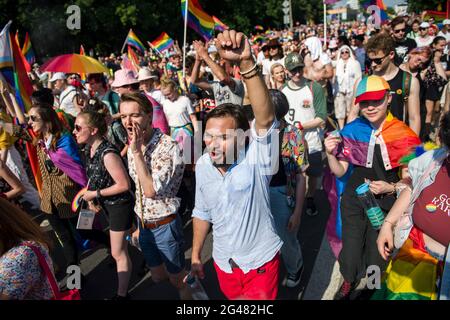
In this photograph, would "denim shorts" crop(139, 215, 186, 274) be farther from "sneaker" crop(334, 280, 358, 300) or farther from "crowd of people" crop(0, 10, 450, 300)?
"sneaker" crop(334, 280, 358, 300)

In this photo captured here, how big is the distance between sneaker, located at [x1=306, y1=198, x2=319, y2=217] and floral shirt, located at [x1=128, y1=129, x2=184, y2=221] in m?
2.29

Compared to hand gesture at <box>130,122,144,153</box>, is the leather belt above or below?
below

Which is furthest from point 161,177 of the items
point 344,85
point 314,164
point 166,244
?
point 344,85

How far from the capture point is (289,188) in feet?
9.46

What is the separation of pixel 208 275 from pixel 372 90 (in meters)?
2.15

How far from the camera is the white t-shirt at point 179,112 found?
16.9ft

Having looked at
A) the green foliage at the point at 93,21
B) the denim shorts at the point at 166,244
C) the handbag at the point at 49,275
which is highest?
the green foliage at the point at 93,21

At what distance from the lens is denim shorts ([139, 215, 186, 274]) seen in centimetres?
275

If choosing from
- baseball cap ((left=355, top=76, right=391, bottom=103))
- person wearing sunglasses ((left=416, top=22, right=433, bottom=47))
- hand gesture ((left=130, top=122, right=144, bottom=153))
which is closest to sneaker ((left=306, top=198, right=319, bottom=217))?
baseball cap ((left=355, top=76, right=391, bottom=103))

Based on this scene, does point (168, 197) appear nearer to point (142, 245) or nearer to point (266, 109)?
point (142, 245)

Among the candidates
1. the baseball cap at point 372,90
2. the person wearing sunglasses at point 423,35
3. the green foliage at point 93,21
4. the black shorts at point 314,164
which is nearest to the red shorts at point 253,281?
the baseball cap at point 372,90

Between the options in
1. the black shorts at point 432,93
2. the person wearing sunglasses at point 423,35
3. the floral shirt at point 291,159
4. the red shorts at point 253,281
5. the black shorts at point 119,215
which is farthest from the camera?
the person wearing sunglasses at point 423,35

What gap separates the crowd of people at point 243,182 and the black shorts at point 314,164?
0.04 ft

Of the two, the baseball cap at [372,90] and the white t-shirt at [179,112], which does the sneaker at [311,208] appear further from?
the baseball cap at [372,90]
